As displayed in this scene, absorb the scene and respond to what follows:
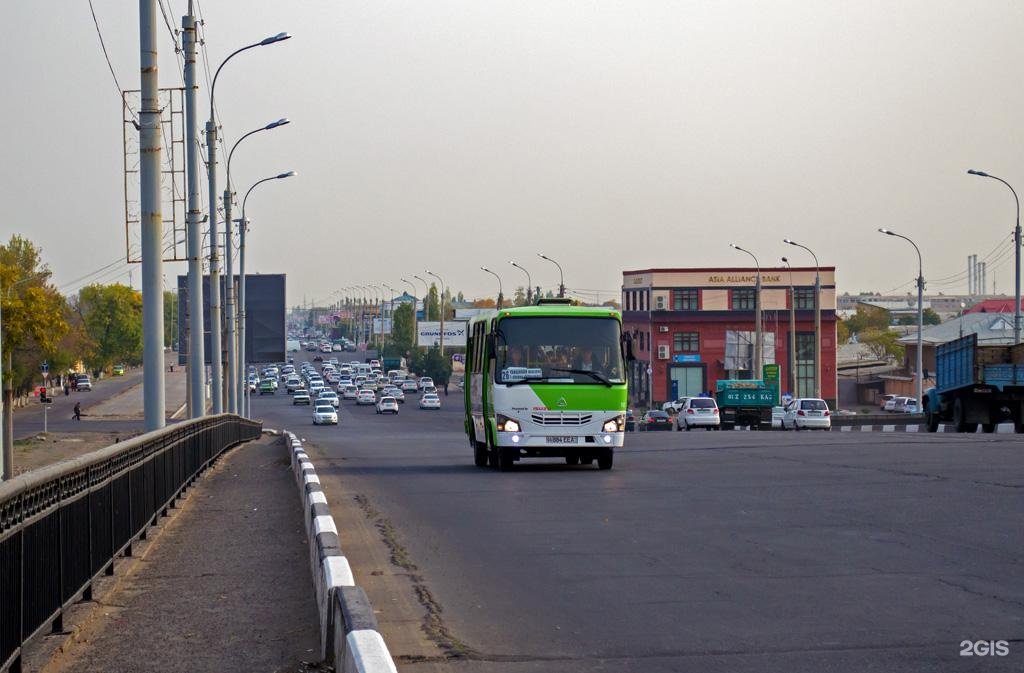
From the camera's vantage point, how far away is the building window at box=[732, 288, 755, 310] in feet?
342

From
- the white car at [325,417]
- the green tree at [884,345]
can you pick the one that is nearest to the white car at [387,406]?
the white car at [325,417]

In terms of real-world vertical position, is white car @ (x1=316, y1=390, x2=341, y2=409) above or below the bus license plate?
below

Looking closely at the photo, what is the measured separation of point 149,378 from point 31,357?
77.6 metres

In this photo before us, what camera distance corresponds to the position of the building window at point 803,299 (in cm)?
10462

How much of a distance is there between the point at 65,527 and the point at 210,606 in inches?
64.9

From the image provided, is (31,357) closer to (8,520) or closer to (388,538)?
(388,538)

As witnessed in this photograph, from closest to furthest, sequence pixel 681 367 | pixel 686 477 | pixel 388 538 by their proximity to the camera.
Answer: pixel 388 538
pixel 686 477
pixel 681 367

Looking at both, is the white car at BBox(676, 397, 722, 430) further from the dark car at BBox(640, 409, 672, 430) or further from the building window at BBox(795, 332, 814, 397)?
the building window at BBox(795, 332, 814, 397)

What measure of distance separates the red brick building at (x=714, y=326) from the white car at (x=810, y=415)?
39478 millimetres

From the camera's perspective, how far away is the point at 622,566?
10.9m

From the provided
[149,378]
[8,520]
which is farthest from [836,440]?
[8,520]

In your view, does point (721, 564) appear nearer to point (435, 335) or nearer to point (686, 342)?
point (686, 342)

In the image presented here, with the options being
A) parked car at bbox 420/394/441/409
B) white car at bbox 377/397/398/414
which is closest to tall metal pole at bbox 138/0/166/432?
white car at bbox 377/397/398/414

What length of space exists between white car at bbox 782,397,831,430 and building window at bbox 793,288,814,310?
47500 mm
